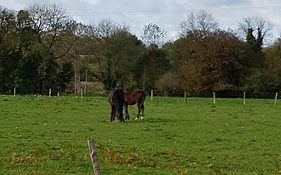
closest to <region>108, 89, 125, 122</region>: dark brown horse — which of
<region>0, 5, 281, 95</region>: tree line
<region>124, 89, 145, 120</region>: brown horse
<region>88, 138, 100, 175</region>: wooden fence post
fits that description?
<region>124, 89, 145, 120</region>: brown horse

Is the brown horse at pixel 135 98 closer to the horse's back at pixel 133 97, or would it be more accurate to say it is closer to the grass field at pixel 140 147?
the horse's back at pixel 133 97

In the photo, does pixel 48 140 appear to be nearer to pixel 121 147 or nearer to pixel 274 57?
pixel 121 147

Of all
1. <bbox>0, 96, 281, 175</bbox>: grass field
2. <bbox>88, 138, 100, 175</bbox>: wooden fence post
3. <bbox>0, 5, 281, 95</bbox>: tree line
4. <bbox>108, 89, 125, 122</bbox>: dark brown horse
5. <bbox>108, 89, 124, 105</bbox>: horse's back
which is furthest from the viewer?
<bbox>0, 5, 281, 95</bbox>: tree line

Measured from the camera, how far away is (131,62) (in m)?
70.1

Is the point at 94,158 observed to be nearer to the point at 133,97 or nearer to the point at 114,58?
the point at 133,97

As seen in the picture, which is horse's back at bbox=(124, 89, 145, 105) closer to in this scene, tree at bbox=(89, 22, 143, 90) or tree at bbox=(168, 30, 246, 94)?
tree at bbox=(168, 30, 246, 94)

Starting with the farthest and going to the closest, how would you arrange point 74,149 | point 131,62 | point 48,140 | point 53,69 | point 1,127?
1. point 131,62
2. point 53,69
3. point 1,127
4. point 48,140
5. point 74,149

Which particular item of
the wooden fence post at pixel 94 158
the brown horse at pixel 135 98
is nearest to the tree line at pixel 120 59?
the brown horse at pixel 135 98

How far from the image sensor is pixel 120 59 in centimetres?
6975

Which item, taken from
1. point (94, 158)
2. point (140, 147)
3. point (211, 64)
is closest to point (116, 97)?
point (140, 147)

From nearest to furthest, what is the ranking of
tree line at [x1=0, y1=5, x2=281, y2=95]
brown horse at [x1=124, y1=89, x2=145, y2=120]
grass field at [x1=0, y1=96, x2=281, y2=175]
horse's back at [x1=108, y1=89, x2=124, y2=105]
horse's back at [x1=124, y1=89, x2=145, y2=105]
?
grass field at [x1=0, y1=96, x2=281, y2=175], horse's back at [x1=108, y1=89, x2=124, y2=105], brown horse at [x1=124, y1=89, x2=145, y2=120], horse's back at [x1=124, y1=89, x2=145, y2=105], tree line at [x1=0, y1=5, x2=281, y2=95]

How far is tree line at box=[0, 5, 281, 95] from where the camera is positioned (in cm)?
6259

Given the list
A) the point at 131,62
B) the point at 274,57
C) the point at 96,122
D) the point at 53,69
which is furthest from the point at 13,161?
the point at 274,57

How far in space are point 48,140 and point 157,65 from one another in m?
55.0
